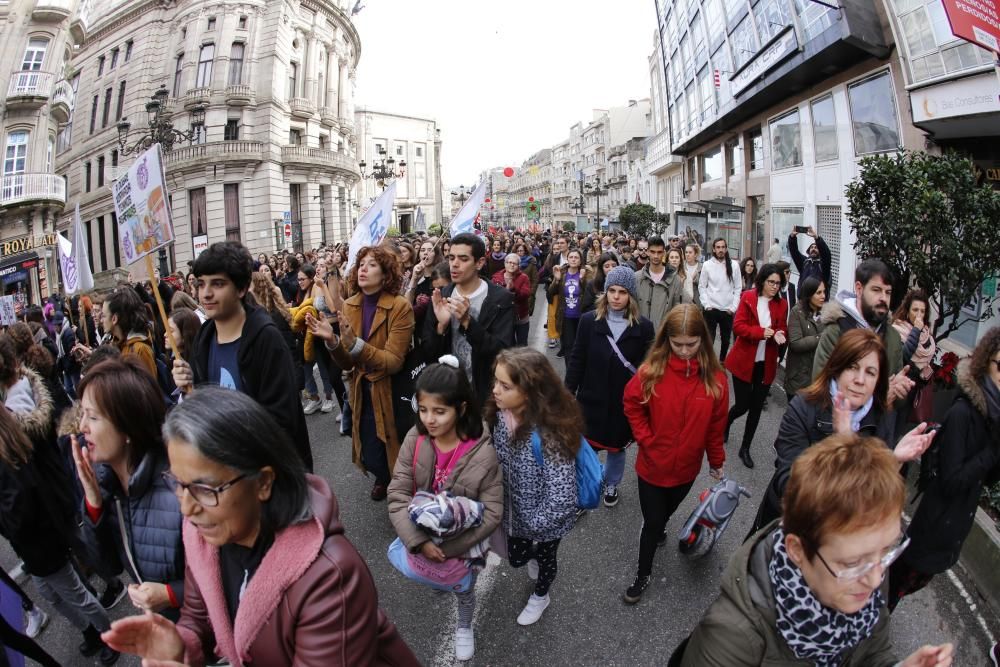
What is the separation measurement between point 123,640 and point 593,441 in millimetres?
3292

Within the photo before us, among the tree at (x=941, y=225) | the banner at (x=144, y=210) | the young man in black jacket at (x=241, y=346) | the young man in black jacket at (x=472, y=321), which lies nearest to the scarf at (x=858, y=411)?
the young man in black jacket at (x=472, y=321)

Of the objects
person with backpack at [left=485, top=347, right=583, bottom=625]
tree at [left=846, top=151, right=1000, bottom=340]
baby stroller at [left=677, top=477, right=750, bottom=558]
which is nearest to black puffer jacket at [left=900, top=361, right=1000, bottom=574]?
baby stroller at [left=677, top=477, right=750, bottom=558]

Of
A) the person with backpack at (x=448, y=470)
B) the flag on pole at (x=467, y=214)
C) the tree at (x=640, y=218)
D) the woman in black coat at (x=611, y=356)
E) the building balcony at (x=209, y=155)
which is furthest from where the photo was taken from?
the tree at (x=640, y=218)

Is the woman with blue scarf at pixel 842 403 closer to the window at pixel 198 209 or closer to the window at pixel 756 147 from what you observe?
the window at pixel 756 147

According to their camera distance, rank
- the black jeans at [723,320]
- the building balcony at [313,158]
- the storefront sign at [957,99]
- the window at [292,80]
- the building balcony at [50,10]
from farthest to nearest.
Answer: the window at [292,80]
the building balcony at [313,158]
the building balcony at [50,10]
the storefront sign at [957,99]
the black jeans at [723,320]

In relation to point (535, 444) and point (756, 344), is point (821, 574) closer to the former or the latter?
point (535, 444)

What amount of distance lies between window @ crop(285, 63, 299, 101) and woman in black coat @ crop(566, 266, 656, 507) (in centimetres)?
3619

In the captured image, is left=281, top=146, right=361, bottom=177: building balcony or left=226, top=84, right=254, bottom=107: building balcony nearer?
left=226, top=84, right=254, bottom=107: building balcony

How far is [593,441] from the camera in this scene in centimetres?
418

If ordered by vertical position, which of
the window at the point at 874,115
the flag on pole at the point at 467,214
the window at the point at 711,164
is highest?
the window at the point at 711,164

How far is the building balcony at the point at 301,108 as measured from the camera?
34.2 metres

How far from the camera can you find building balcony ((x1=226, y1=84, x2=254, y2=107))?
31.1 metres

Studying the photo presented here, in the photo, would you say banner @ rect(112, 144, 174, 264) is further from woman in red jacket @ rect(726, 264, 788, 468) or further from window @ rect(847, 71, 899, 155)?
window @ rect(847, 71, 899, 155)

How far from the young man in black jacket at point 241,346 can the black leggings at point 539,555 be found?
1.46 meters
